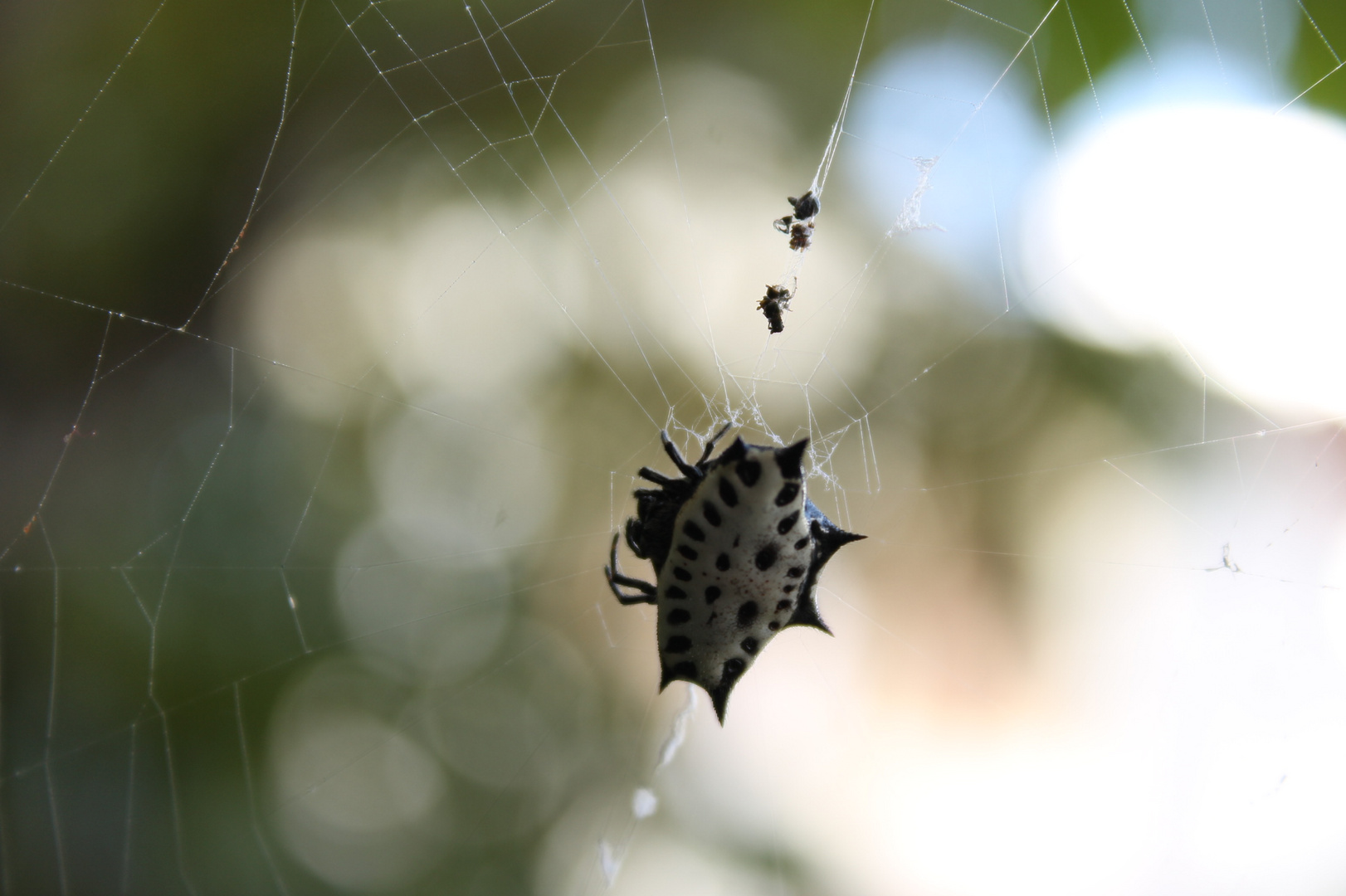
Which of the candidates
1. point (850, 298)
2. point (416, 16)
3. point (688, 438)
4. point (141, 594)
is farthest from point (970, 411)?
point (141, 594)

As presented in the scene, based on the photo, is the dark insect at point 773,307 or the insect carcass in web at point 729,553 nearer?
the insect carcass in web at point 729,553

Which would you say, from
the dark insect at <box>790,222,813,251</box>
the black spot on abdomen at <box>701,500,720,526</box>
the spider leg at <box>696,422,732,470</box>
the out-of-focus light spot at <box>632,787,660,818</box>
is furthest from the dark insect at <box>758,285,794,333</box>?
the out-of-focus light spot at <box>632,787,660,818</box>

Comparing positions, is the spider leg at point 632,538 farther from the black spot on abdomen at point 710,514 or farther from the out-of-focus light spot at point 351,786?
the out-of-focus light spot at point 351,786

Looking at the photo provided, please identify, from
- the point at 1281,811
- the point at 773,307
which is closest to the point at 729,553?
the point at 773,307

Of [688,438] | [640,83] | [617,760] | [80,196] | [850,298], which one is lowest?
[617,760]

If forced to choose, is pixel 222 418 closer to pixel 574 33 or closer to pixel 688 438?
pixel 688 438

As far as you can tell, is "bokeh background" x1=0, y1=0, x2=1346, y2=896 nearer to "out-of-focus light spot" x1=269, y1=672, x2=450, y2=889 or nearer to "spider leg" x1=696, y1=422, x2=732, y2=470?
"out-of-focus light spot" x1=269, y1=672, x2=450, y2=889

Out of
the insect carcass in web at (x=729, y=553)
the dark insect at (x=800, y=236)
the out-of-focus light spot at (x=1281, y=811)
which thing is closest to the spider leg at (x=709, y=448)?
the insect carcass in web at (x=729, y=553)
